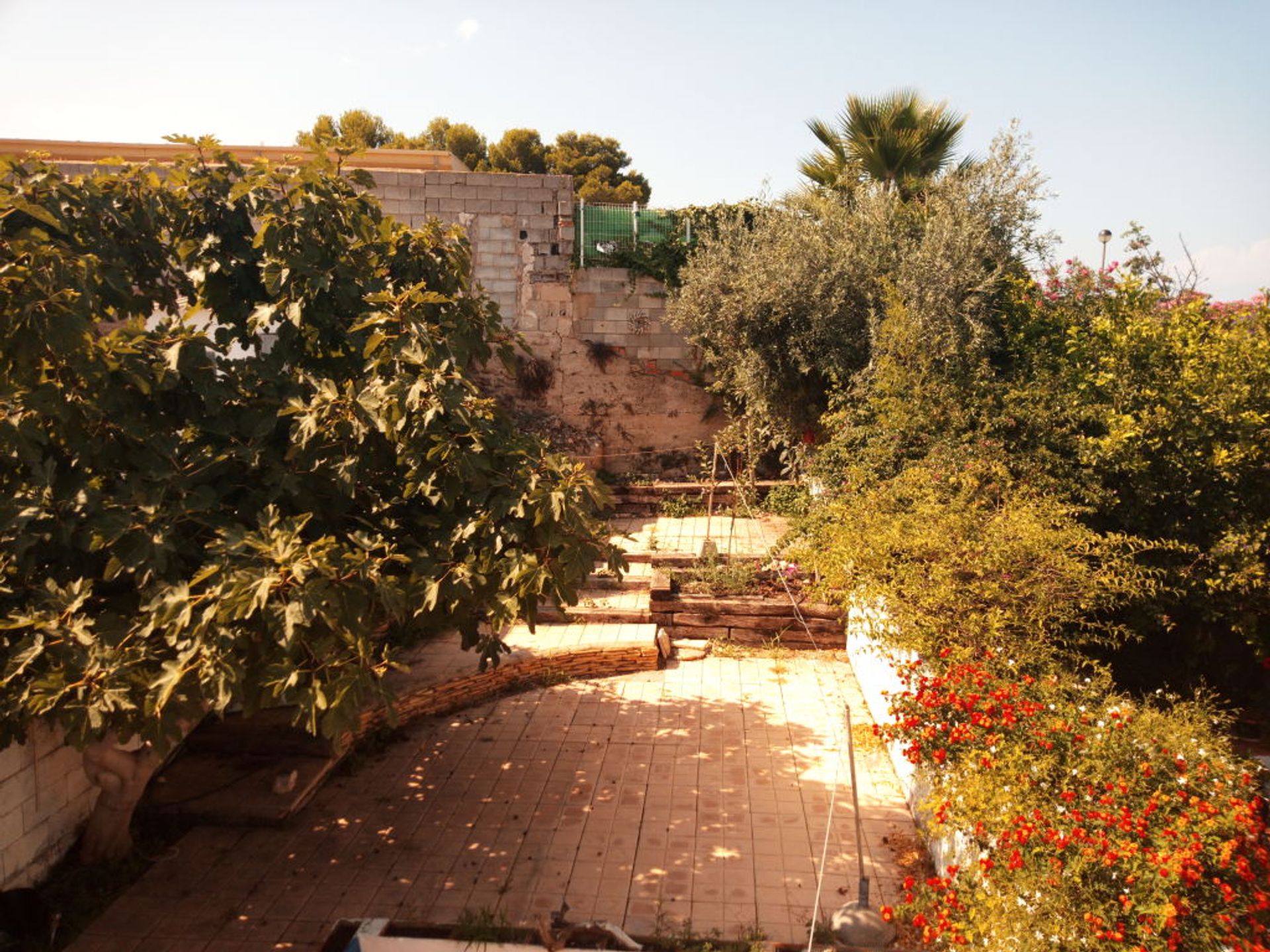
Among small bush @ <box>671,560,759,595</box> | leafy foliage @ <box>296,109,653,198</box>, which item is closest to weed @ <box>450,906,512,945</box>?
small bush @ <box>671,560,759,595</box>

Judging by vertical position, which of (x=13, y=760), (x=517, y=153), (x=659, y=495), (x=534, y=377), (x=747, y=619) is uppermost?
(x=517, y=153)

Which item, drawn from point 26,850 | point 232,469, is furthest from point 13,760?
point 232,469

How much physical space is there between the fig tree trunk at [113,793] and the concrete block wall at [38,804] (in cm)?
13

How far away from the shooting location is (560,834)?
580 centimetres

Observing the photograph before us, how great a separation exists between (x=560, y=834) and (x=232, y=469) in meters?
3.18

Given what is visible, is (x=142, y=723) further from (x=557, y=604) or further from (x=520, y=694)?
(x=520, y=694)

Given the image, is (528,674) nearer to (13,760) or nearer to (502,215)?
(13,760)

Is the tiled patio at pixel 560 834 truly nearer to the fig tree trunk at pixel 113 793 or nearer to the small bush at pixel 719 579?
the fig tree trunk at pixel 113 793

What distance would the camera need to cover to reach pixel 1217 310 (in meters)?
9.78

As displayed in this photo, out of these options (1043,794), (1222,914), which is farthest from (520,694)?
(1222,914)

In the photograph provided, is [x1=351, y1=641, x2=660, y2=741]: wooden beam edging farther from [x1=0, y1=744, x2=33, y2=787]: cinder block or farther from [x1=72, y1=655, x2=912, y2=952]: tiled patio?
[x1=0, y1=744, x2=33, y2=787]: cinder block

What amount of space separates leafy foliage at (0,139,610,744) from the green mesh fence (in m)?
8.65

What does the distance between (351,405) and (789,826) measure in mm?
3983

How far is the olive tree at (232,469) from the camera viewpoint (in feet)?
12.7
